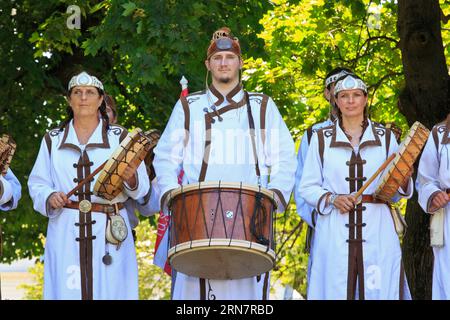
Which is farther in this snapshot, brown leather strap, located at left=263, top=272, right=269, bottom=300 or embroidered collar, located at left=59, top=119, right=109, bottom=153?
embroidered collar, located at left=59, top=119, right=109, bottom=153

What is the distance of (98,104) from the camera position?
10234mm

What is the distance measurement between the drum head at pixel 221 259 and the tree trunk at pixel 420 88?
14.0ft

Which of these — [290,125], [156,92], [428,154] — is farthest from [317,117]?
[428,154]

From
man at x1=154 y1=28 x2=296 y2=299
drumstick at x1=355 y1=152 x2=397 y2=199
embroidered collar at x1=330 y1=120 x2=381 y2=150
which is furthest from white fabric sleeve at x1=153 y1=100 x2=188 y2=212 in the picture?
drumstick at x1=355 y1=152 x2=397 y2=199

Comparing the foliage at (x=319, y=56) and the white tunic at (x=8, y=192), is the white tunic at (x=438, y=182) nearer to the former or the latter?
the white tunic at (x=8, y=192)

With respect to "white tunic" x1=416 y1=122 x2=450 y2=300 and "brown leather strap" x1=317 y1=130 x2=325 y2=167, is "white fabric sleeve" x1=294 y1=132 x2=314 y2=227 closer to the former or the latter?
"brown leather strap" x1=317 y1=130 x2=325 y2=167

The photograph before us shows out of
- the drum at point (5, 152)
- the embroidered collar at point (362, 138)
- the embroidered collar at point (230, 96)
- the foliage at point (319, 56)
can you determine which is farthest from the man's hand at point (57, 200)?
the foliage at point (319, 56)

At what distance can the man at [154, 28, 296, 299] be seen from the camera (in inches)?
384

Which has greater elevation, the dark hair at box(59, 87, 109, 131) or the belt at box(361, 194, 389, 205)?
the dark hair at box(59, 87, 109, 131)

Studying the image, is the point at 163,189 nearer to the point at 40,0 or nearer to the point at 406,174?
the point at 406,174

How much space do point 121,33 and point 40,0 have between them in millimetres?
3460

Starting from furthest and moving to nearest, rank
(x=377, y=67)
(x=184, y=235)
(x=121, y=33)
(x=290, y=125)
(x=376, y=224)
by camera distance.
A: (x=290, y=125) < (x=377, y=67) < (x=121, y=33) < (x=376, y=224) < (x=184, y=235)

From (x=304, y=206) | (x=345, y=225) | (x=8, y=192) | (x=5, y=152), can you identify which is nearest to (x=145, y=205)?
(x=8, y=192)

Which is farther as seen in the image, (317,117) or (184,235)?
(317,117)
